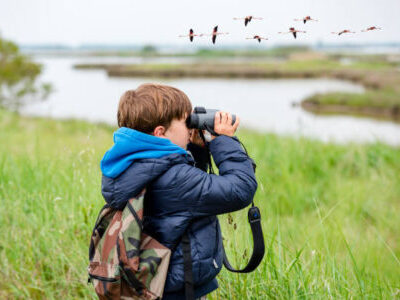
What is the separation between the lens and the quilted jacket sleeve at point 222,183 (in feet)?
4.61

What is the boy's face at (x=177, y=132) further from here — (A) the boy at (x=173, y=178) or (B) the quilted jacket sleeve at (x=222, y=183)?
(B) the quilted jacket sleeve at (x=222, y=183)

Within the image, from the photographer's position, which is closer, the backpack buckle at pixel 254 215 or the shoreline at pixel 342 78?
the backpack buckle at pixel 254 215

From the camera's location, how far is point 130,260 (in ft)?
4.50

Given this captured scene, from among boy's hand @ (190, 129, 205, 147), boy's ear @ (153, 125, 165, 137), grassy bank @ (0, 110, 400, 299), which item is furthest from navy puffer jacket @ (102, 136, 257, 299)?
grassy bank @ (0, 110, 400, 299)

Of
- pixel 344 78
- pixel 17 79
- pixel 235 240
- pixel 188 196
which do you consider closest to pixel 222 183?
pixel 188 196

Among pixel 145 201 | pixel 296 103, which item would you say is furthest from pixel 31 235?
pixel 296 103

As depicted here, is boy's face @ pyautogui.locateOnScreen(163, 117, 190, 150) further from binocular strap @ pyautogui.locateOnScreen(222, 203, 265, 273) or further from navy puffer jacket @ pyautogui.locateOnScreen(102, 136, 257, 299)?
binocular strap @ pyautogui.locateOnScreen(222, 203, 265, 273)

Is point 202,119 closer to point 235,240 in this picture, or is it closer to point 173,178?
point 173,178

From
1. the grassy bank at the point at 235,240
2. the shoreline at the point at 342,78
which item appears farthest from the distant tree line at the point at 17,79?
the grassy bank at the point at 235,240

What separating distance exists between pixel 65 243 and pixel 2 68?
59.3 ft

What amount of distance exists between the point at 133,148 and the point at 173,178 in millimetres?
183

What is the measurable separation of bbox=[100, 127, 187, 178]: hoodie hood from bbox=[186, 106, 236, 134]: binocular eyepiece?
0.13 m

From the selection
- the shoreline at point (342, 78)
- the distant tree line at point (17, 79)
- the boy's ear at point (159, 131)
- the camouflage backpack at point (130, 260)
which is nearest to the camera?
the camouflage backpack at point (130, 260)

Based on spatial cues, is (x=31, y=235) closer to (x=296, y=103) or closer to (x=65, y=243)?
(x=65, y=243)
